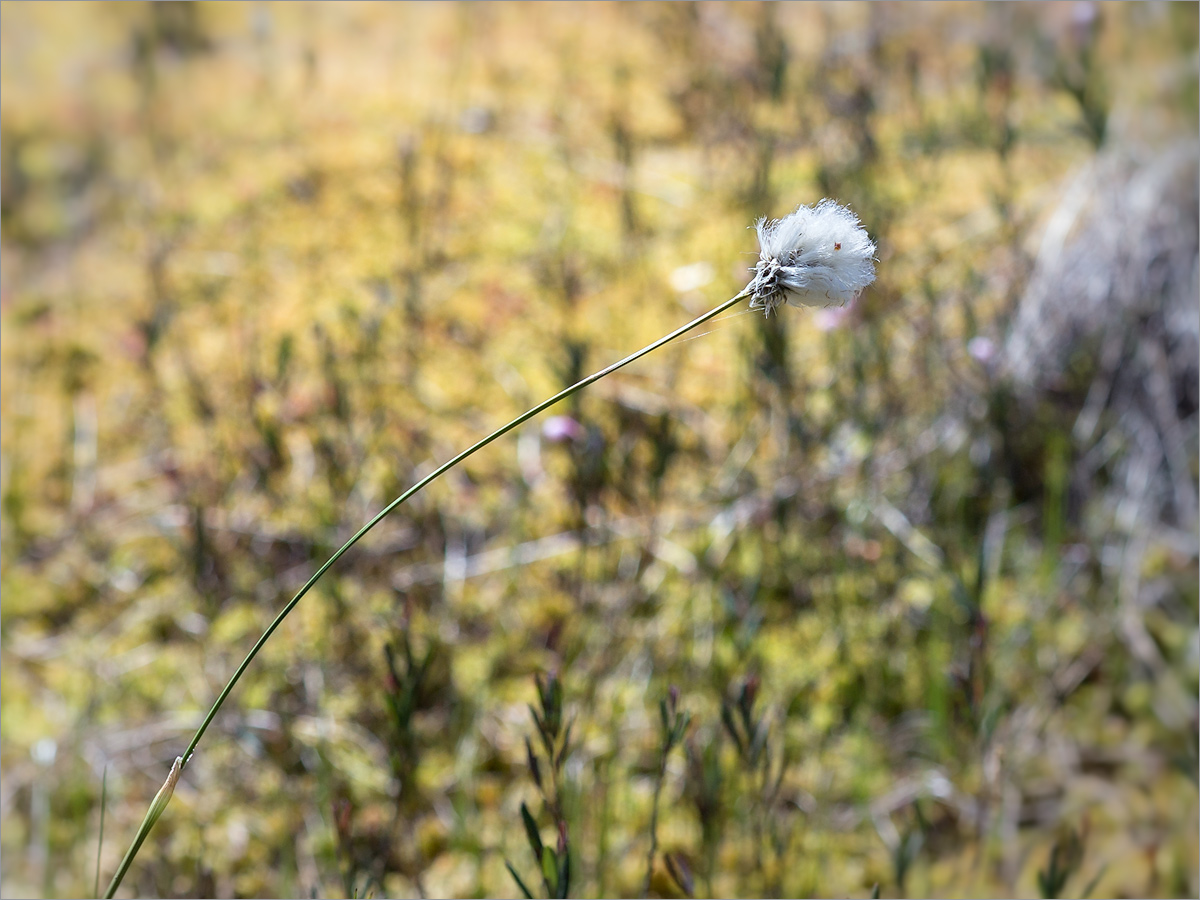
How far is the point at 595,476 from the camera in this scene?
1.71m

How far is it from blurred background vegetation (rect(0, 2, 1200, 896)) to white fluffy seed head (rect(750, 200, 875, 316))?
19.9 inches

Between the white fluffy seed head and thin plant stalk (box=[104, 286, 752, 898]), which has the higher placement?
the white fluffy seed head

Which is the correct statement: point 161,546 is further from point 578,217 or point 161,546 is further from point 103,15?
point 103,15

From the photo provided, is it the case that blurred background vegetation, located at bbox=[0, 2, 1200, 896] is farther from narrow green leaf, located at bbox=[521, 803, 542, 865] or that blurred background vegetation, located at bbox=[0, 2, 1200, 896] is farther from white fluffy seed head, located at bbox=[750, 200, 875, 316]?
white fluffy seed head, located at bbox=[750, 200, 875, 316]

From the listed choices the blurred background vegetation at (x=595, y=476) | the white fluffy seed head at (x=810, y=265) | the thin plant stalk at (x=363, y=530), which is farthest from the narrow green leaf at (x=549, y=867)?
the white fluffy seed head at (x=810, y=265)

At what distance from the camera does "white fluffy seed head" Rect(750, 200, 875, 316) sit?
33.7 inches

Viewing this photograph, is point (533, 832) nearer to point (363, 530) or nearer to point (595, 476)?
point (363, 530)

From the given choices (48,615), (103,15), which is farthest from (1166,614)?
(103,15)

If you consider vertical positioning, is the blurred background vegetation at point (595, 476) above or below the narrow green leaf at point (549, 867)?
above

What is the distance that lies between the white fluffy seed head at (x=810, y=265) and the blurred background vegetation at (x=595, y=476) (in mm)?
506

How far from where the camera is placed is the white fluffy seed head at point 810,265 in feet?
2.81

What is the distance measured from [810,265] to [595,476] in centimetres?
90

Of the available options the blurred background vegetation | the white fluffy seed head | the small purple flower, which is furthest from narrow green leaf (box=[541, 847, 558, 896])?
the small purple flower

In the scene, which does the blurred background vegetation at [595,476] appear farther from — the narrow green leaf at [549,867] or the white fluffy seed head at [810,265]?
the white fluffy seed head at [810,265]
